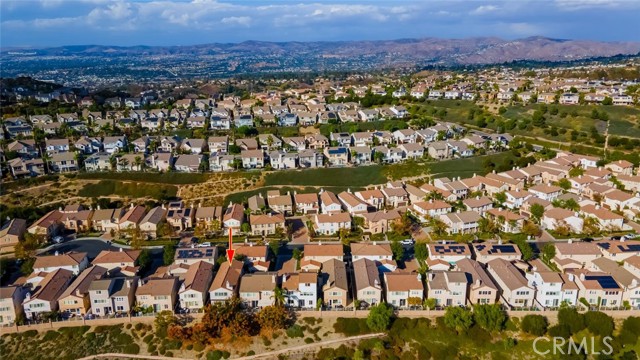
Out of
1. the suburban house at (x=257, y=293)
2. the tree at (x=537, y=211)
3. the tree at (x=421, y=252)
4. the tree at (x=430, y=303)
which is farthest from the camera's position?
the tree at (x=537, y=211)

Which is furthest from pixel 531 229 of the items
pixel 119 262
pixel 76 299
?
pixel 76 299

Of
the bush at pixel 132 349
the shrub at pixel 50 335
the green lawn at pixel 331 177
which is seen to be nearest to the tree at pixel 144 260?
the shrub at pixel 50 335

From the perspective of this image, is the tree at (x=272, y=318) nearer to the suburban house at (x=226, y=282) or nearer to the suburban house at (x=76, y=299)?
the suburban house at (x=226, y=282)

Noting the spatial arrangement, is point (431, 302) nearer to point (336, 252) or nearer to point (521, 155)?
point (336, 252)

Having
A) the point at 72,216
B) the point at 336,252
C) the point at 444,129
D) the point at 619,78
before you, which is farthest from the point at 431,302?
the point at 619,78

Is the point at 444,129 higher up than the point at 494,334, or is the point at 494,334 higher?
the point at 444,129
